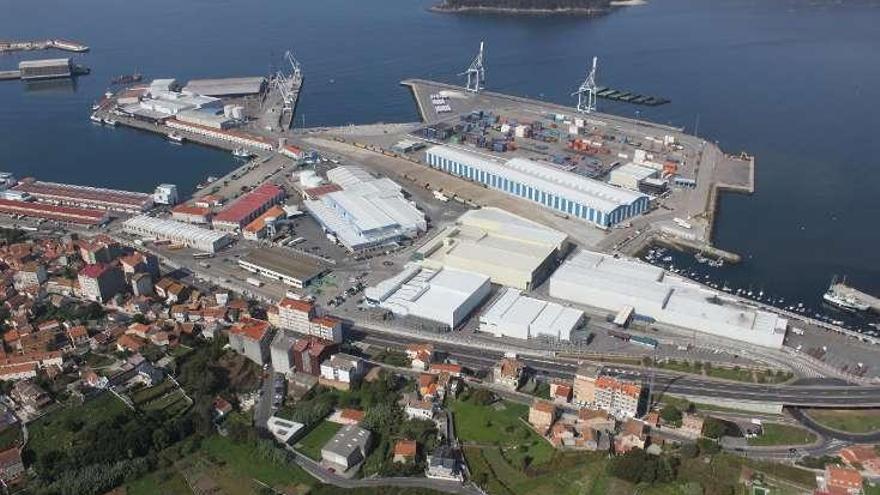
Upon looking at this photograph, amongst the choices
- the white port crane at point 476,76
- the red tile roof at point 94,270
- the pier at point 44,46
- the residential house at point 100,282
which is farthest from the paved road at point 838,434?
the pier at point 44,46

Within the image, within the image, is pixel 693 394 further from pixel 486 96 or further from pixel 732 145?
pixel 486 96

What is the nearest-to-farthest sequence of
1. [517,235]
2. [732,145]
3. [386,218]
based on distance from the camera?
[517,235] → [386,218] → [732,145]

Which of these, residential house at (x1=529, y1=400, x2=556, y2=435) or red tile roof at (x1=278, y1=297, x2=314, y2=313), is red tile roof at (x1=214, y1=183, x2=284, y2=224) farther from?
residential house at (x1=529, y1=400, x2=556, y2=435)

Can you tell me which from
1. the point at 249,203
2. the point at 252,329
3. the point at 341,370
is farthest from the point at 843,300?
the point at 249,203

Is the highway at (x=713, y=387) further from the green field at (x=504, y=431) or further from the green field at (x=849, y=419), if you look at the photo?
the green field at (x=504, y=431)

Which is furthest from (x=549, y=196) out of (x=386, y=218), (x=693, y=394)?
(x=693, y=394)

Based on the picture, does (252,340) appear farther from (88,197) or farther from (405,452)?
(88,197)
